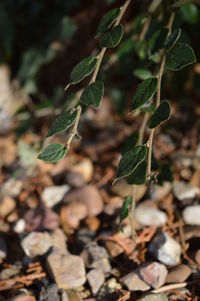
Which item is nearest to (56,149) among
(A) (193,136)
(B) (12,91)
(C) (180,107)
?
(A) (193,136)

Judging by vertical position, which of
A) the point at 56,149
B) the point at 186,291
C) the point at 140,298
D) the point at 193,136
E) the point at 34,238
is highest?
the point at 56,149

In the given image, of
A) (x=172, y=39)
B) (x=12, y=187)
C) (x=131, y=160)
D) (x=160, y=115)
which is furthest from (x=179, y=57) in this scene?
(x=12, y=187)

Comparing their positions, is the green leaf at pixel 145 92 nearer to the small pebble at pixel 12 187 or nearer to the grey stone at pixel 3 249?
the grey stone at pixel 3 249

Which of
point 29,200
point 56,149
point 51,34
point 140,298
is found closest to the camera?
point 56,149

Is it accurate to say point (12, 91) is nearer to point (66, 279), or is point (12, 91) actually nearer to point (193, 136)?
point (193, 136)

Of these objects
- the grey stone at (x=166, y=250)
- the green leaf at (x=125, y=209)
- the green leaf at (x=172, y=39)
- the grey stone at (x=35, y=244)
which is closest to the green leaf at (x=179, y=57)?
the green leaf at (x=172, y=39)

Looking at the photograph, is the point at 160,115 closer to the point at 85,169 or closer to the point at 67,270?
the point at 67,270

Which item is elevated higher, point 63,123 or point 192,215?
point 63,123
